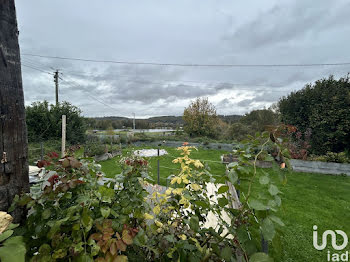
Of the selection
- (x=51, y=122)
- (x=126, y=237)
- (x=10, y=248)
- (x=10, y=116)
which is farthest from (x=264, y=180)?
(x=51, y=122)

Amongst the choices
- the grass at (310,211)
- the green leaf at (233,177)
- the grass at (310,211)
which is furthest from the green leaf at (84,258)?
the grass at (310,211)

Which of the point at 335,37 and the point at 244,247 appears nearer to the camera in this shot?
the point at 244,247

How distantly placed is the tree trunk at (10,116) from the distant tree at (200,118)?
1629 cm

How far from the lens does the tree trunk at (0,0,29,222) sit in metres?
0.67

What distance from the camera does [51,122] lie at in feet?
35.2

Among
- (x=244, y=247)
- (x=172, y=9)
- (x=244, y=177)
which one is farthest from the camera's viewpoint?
(x=172, y=9)

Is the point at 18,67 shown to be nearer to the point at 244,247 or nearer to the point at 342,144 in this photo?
the point at 244,247

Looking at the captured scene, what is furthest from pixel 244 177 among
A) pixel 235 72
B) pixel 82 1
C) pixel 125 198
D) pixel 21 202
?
pixel 235 72

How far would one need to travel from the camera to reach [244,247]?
58 centimetres

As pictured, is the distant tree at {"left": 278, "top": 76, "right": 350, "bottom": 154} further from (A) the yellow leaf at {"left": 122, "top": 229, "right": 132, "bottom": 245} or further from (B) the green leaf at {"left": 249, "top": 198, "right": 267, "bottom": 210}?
(A) the yellow leaf at {"left": 122, "top": 229, "right": 132, "bottom": 245}

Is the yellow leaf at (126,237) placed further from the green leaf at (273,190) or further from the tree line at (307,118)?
the tree line at (307,118)

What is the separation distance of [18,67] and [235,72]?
14.6 m

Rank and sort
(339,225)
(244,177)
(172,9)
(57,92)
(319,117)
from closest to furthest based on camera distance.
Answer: (244,177), (339,225), (172,9), (319,117), (57,92)

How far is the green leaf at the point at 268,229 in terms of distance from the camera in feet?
1.58
